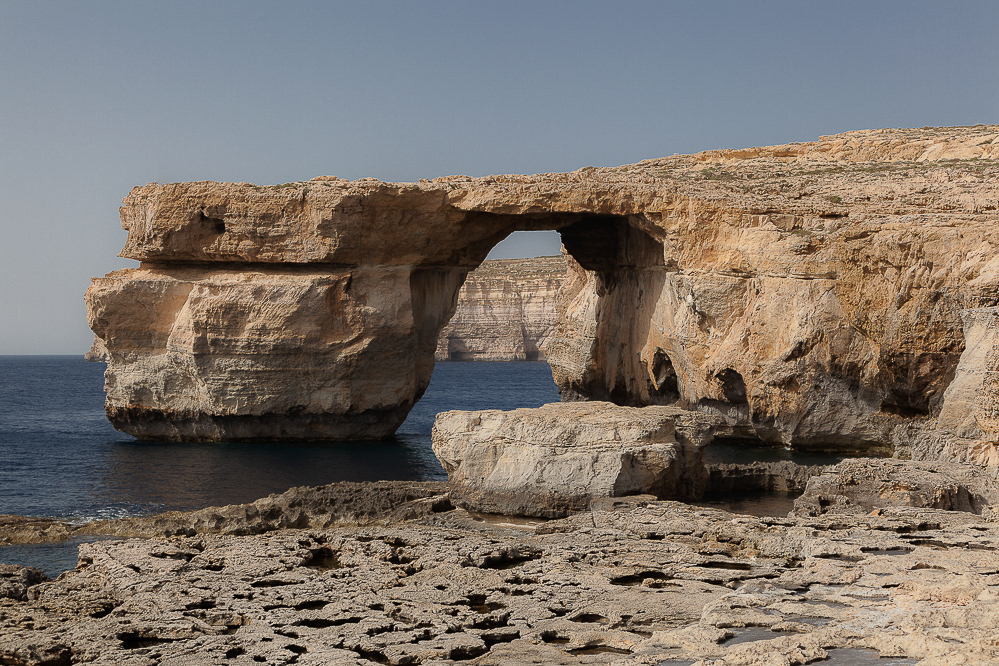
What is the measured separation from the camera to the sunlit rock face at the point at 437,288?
2677 cm

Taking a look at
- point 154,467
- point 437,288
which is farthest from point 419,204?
point 154,467

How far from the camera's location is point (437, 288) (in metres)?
33.2

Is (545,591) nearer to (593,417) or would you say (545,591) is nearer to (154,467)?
(593,417)

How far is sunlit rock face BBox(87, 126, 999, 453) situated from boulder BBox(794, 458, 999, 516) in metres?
7.78

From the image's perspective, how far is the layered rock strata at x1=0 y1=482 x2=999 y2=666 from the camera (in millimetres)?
10008

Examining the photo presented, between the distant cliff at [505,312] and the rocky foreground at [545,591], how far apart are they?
7417 cm

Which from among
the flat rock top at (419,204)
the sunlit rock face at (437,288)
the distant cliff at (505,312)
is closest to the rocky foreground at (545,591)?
the sunlit rock face at (437,288)

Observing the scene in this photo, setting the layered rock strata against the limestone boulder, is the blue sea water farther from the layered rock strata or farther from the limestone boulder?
the layered rock strata

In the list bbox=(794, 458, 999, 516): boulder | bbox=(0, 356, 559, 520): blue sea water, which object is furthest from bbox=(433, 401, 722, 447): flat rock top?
bbox=(0, 356, 559, 520): blue sea water

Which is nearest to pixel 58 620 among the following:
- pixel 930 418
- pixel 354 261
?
pixel 354 261

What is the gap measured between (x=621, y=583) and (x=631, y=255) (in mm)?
23464

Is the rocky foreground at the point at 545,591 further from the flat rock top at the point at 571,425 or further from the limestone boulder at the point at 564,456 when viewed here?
the flat rock top at the point at 571,425

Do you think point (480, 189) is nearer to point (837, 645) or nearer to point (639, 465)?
point (639, 465)

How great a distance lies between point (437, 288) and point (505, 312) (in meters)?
64.2
